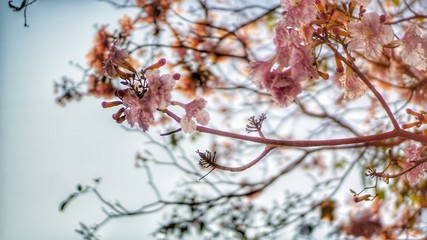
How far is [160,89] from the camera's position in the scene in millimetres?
1336

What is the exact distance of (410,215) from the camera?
384 cm

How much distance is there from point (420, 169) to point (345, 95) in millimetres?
384

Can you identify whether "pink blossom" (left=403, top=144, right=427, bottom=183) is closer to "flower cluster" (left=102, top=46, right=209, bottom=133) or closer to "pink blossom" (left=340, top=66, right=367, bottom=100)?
"pink blossom" (left=340, top=66, right=367, bottom=100)

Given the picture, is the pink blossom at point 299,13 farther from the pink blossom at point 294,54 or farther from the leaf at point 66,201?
the leaf at point 66,201

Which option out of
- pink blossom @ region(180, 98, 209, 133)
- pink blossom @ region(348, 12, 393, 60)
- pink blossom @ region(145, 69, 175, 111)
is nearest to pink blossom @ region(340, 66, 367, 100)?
pink blossom @ region(348, 12, 393, 60)

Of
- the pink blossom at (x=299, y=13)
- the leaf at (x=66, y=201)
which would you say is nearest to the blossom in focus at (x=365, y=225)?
the leaf at (x=66, y=201)

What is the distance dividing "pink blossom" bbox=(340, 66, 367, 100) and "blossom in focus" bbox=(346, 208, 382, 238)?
2.83 metres

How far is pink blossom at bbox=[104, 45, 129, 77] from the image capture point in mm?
1376

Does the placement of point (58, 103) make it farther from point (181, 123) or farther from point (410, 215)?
point (410, 215)

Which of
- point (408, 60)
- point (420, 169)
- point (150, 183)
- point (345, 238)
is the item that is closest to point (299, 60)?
point (408, 60)

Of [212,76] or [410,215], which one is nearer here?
[410,215]

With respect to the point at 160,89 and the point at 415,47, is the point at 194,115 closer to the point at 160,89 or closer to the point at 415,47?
the point at 160,89

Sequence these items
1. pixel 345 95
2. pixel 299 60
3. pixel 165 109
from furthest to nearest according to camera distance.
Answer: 1. pixel 345 95
2. pixel 165 109
3. pixel 299 60

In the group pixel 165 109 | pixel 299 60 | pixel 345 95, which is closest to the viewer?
pixel 299 60
